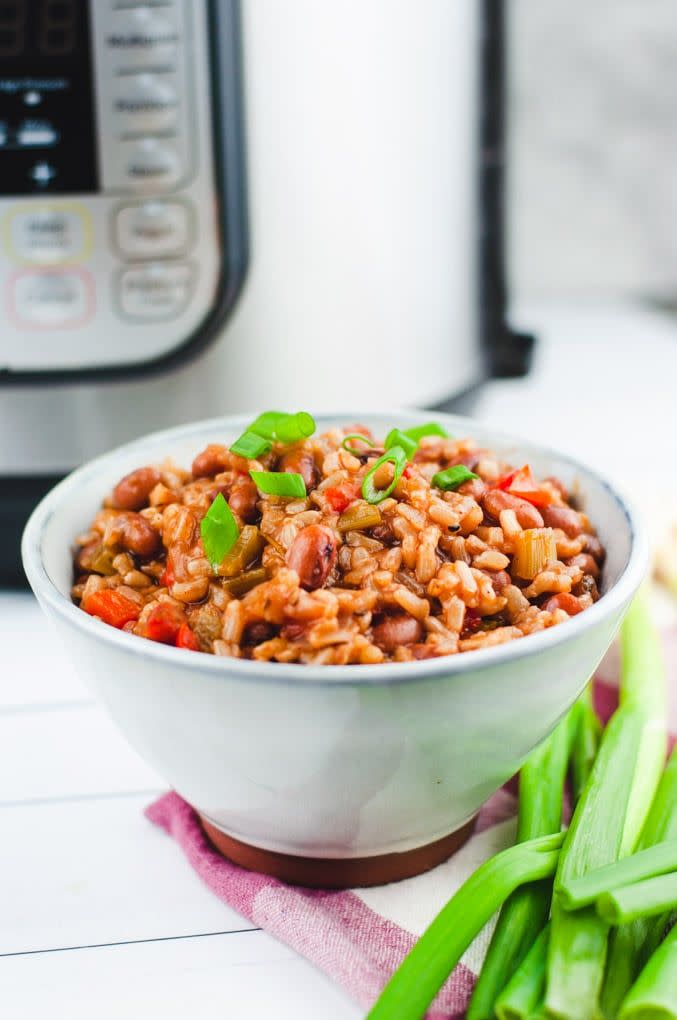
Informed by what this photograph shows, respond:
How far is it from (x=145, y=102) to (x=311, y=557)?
53 centimetres

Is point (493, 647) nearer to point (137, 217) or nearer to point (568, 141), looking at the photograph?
point (137, 217)

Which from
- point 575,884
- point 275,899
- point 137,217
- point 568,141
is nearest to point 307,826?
point 275,899

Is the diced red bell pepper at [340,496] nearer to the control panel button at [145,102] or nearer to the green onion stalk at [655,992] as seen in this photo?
the green onion stalk at [655,992]

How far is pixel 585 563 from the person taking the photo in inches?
29.0

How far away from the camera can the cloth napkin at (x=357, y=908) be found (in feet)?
2.03

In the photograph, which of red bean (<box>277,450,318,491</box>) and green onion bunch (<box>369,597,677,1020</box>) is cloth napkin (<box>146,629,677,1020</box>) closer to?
green onion bunch (<box>369,597,677,1020</box>)

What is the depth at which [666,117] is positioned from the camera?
76.5 inches

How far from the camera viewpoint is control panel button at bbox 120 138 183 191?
969 millimetres

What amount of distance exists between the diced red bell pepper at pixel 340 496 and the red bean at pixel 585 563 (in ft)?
0.53

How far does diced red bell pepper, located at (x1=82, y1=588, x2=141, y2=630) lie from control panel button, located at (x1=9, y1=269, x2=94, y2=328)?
42 centimetres

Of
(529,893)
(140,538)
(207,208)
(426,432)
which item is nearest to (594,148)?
(207,208)

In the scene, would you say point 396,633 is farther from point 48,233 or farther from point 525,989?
point 48,233

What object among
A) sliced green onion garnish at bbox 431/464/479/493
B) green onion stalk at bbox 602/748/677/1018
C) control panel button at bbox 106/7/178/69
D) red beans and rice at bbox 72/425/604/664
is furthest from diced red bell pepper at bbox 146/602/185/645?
control panel button at bbox 106/7/178/69

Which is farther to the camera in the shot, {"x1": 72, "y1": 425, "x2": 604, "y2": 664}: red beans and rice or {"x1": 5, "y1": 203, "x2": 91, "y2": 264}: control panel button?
{"x1": 5, "y1": 203, "x2": 91, "y2": 264}: control panel button
